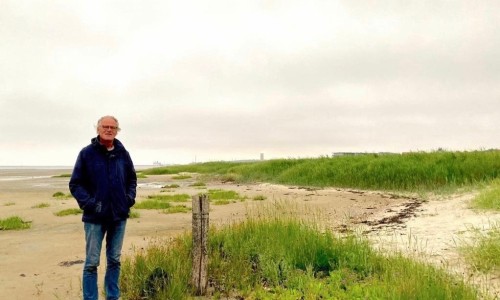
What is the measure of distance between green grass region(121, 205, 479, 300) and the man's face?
7.95 ft

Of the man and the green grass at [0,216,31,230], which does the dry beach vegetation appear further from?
the man

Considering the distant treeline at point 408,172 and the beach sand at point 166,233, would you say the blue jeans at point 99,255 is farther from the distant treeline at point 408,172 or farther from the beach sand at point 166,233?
the distant treeline at point 408,172

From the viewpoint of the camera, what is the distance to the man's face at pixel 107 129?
5.87 meters

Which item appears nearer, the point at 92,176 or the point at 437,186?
the point at 92,176

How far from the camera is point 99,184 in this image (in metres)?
5.88

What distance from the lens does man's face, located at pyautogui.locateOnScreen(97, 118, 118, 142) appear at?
231 inches

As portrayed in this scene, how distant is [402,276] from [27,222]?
13330 millimetres

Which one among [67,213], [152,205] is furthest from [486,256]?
Result: [67,213]

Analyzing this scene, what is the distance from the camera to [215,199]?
22328mm

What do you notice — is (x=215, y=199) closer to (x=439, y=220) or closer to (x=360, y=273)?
(x=439, y=220)

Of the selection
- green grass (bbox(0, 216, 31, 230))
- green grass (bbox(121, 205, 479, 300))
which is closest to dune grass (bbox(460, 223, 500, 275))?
green grass (bbox(121, 205, 479, 300))

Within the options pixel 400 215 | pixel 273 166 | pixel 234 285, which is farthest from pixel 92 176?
pixel 273 166

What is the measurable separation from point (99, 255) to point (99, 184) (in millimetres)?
1016

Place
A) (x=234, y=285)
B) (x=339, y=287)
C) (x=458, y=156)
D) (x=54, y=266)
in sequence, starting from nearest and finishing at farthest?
1. (x=339, y=287)
2. (x=234, y=285)
3. (x=54, y=266)
4. (x=458, y=156)
